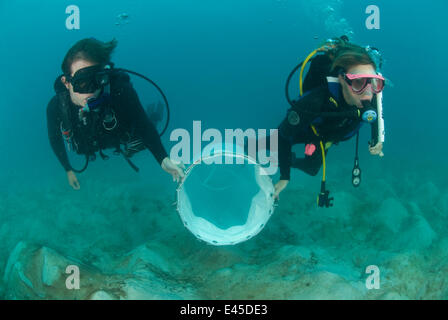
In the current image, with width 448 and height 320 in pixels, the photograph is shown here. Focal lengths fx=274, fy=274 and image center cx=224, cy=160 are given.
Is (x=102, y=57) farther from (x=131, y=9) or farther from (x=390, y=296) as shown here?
(x=131, y=9)

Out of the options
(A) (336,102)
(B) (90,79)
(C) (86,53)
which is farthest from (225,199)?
(C) (86,53)

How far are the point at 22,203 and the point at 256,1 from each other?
24.6 m

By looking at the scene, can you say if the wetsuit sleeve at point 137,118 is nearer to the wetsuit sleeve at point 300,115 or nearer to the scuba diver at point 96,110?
the scuba diver at point 96,110

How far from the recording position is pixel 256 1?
24500 millimetres

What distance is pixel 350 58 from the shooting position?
2.97 m

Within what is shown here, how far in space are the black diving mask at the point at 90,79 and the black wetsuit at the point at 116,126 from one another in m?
0.21

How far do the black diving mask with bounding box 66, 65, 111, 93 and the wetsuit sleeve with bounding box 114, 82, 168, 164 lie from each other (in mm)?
306

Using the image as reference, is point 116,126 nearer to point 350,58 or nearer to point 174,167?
point 174,167

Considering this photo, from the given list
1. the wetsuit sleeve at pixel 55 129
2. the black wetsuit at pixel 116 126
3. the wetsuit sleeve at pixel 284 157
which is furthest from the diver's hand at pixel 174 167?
the wetsuit sleeve at pixel 55 129

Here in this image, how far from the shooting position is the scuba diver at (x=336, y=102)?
116 inches

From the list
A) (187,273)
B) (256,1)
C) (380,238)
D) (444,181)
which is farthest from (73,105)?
(256,1)

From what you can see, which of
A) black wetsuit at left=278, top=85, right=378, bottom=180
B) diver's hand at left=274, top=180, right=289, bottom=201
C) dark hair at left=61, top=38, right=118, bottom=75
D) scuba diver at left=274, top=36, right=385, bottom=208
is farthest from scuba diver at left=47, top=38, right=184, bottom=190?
scuba diver at left=274, top=36, right=385, bottom=208

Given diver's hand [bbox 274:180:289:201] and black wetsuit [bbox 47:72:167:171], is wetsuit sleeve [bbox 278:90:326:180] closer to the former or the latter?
diver's hand [bbox 274:180:289:201]

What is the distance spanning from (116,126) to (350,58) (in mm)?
2923
